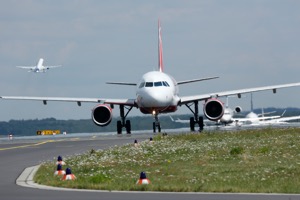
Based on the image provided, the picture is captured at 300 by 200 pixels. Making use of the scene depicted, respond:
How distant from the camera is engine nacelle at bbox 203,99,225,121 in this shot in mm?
60800

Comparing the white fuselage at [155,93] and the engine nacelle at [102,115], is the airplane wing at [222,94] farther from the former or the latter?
the engine nacelle at [102,115]

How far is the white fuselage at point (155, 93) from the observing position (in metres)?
58.9

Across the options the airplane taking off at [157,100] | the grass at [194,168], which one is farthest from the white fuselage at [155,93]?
the grass at [194,168]

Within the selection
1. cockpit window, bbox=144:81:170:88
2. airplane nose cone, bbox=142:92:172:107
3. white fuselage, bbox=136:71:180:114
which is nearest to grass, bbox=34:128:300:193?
airplane nose cone, bbox=142:92:172:107

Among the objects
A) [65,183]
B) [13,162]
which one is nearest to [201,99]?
[13,162]

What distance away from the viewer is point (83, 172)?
1046 inches

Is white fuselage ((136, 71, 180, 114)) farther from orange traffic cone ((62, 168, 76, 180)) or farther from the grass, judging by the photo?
orange traffic cone ((62, 168, 76, 180))

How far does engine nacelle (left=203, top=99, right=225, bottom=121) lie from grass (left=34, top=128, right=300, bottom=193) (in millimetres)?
20834

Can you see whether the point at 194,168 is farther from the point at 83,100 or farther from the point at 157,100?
the point at 83,100

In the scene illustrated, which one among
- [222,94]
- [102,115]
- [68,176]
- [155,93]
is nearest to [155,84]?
[155,93]

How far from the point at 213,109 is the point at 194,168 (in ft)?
113

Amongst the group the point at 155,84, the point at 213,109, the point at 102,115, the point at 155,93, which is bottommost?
the point at 102,115

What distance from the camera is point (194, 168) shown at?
88.0ft

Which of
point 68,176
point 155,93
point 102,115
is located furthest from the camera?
point 102,115
